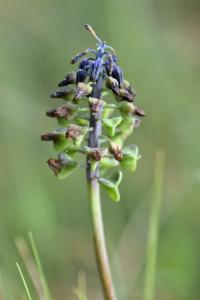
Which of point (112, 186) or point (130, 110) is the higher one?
point (130, 110)

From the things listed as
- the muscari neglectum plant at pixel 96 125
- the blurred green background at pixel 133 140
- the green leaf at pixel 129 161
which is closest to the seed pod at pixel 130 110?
the muscari neglectum plant at pixel 96 125

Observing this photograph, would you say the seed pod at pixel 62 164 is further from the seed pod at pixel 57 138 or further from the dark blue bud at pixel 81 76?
the dark blue bud at pixel 81 76

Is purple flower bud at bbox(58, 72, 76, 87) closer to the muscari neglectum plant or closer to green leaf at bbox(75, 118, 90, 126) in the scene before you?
the muscari neglectum plant

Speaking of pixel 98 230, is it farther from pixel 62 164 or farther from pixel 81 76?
pixel 81 76

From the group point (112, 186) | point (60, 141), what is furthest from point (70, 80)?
point (112, 186)

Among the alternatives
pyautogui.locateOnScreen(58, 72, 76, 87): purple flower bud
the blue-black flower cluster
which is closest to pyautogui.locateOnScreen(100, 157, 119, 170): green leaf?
the blue-black flower cluster
